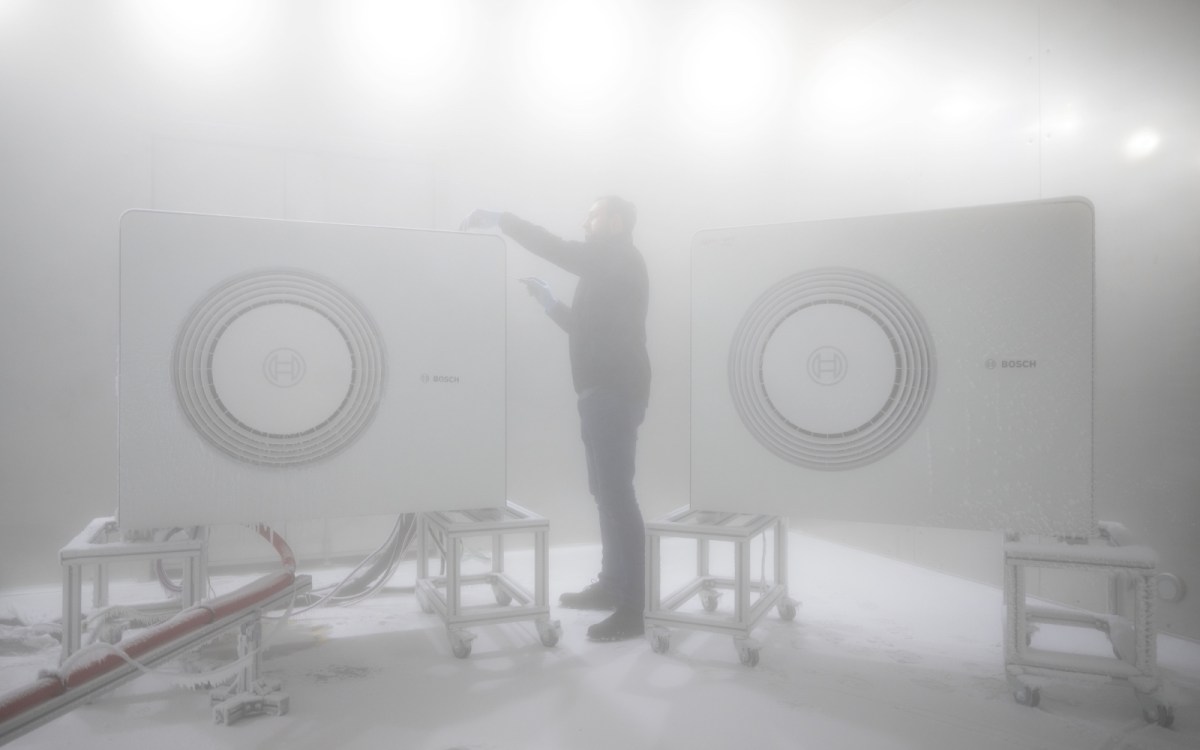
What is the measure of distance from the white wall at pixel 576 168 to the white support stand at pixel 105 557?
1.22m

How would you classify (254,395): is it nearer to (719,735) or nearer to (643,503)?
(719,735)

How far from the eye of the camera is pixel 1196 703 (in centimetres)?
164

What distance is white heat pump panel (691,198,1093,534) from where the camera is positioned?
62.5 inches

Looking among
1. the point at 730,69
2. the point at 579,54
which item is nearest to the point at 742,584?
the point at 579,54

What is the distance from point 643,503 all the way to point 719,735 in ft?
6.64

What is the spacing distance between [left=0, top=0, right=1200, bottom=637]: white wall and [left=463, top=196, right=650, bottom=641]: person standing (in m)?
0.97

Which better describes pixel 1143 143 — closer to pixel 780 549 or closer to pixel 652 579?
pixel 780 549

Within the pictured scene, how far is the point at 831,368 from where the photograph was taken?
1.76 meters

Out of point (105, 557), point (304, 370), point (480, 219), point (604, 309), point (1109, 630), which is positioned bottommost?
point (1109, 630)

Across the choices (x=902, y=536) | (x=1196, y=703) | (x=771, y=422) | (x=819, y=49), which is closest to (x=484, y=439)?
(x=771, y=422)

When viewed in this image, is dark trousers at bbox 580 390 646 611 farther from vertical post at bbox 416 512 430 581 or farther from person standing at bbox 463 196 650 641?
vertical post at bbox 416 512 430 581

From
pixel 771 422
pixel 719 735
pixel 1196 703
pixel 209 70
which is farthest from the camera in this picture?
pixel 209 70

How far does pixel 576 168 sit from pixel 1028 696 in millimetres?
2651

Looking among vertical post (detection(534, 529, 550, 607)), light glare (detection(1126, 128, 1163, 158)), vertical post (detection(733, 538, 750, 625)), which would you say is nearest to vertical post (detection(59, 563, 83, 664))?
vertical post (detection(534, 529, 550, 607))
